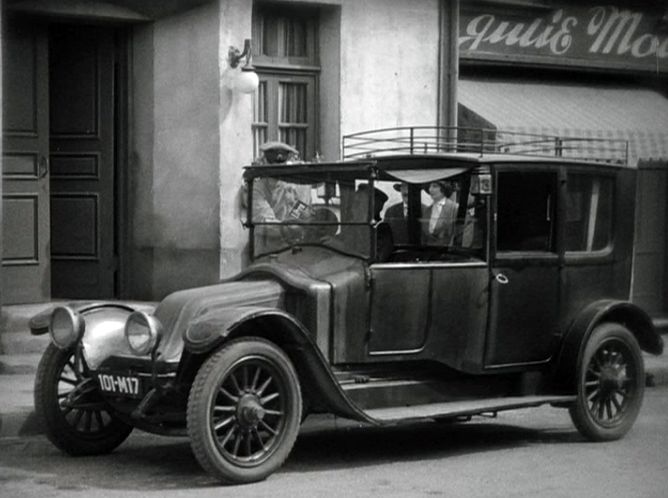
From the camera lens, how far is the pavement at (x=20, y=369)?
33.1 feet

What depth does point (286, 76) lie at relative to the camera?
51.9 ft

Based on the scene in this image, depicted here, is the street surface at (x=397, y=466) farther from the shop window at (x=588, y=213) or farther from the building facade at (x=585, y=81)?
the building facade at (x=585, y=81)

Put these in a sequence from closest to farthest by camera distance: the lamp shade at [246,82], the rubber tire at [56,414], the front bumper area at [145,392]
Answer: the front bumper area at [145,392]
the rubber tire at [56,414]
the lamp shade at [246,82]

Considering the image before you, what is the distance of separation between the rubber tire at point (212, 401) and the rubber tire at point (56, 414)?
3.83ft

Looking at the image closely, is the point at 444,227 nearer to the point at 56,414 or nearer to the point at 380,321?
the point at 380,321

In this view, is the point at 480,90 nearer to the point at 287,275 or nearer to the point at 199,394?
the point at 287,275

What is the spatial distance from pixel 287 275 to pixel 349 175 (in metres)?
0.77

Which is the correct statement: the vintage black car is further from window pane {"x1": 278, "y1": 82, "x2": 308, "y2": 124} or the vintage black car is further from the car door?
window pane {"x1": 278, "y1": 82, "x2": 308, "y2": 124}

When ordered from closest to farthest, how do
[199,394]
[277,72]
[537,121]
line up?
1. [199,394]
2. [277,72]
3. [537,121]

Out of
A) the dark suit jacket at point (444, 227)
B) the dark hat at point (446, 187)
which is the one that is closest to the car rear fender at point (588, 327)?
the dark suit jacket at point (444, 227)

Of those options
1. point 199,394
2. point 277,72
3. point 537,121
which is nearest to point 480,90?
point 537,121

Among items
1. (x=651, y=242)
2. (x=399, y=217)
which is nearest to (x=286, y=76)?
(x=651, y=242)

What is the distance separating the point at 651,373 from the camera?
44.7 feet

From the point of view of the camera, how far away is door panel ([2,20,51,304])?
46.9 feet
